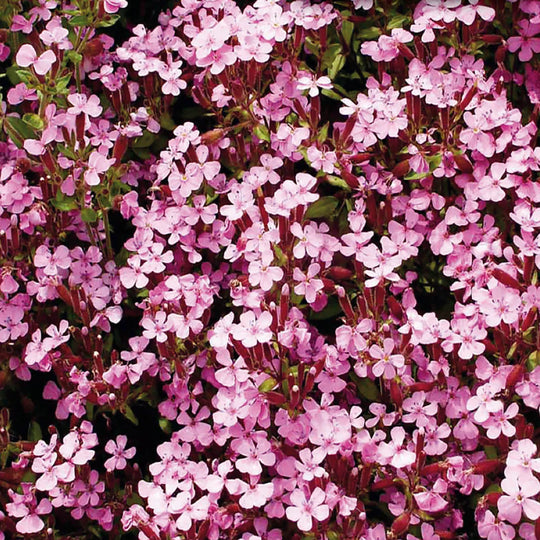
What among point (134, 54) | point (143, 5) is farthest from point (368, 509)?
point (143, 5)

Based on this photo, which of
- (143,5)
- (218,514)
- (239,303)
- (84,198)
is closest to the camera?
(218,514)

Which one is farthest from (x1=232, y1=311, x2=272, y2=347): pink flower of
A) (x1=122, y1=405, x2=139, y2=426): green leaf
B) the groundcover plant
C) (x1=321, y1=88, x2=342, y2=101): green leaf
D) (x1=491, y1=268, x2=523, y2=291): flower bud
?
(x1=321, y1=88, x2=342, y2=101): green leaf

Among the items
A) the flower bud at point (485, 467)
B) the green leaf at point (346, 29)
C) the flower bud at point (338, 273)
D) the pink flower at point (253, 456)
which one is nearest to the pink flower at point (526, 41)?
the green leaf at point (346, 29)

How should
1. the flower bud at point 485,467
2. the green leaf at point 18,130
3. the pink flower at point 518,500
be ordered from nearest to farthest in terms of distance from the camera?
the pink flower at point 518,500 < the flower bud at point 485,467 < the green leaf at point 18,130

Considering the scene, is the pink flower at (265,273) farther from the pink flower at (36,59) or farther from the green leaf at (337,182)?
the pink flower at (36,59)

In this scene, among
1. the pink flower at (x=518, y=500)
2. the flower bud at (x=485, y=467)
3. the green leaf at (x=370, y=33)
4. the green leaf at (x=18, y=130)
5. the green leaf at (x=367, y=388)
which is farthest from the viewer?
the green leaf at (x=370, y=33)

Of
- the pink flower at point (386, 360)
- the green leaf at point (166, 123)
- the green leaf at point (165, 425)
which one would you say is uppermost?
the green leaf at point (166, 123)

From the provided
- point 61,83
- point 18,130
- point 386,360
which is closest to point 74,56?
point 61,83

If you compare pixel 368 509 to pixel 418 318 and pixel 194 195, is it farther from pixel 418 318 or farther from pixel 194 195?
pixel 194 195

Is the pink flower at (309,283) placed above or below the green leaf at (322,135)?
below
